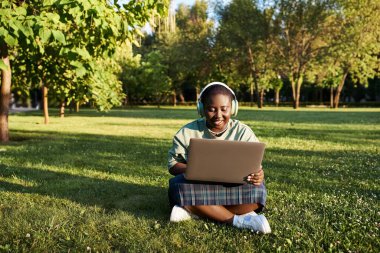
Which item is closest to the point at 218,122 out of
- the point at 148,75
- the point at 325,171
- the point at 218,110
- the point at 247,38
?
the point at 218,110

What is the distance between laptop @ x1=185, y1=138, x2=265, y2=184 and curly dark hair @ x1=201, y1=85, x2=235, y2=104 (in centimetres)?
60

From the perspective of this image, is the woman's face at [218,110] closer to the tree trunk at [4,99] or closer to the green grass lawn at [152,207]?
the green grass lawn at [152,207]

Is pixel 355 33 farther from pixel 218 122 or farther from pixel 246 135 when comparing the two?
pixel 218 122

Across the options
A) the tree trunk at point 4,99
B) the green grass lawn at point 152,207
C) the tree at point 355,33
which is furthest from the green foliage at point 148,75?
the green grass lawn at point 152,207

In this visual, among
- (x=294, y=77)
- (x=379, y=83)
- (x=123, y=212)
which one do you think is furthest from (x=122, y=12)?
(x=379, y=83)

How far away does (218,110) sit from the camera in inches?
178

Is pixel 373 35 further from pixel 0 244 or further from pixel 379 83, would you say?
pixel 0 244

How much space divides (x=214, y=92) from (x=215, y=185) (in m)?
1.12

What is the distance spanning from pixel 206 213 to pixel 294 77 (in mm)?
40696

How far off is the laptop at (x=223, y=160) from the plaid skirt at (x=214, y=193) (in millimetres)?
244

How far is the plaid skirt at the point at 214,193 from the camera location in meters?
4.66

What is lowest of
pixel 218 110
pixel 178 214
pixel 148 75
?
pixel 178 214

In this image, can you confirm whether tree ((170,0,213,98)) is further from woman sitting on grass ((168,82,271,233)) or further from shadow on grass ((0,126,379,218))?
woman sitting on grass ((168,82,271,233))

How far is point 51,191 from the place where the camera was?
6.19 meters
